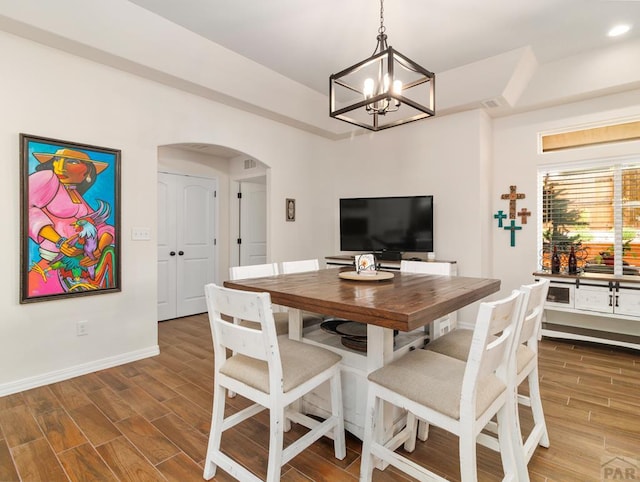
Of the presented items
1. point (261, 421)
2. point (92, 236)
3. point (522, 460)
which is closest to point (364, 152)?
point (92, 236)

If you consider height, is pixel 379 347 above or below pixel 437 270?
below

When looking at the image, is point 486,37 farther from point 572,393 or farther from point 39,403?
point 39,403

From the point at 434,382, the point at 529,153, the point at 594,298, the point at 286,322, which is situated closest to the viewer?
the point at 434,382

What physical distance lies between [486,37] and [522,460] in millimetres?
3579

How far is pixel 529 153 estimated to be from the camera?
13.7ft

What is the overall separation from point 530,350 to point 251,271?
6.05 feet

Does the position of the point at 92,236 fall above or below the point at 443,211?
below

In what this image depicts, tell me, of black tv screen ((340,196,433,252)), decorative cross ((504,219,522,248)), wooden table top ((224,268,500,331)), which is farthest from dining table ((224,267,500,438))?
decorative cross ((504,219,522,248))

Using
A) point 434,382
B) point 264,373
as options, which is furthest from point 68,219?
point 434,382

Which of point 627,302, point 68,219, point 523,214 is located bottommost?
point 627,302

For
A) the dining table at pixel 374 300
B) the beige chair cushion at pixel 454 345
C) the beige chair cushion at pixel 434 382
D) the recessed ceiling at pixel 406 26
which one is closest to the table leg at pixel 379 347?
Result: the dining table at pixel 374 300

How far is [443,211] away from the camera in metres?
4.33

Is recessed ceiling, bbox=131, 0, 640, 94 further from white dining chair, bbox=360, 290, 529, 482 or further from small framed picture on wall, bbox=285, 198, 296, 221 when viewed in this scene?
white dining chair, bbox=360, 290, 529, 482

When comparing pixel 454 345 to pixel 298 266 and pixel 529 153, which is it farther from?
pixel 529 153
